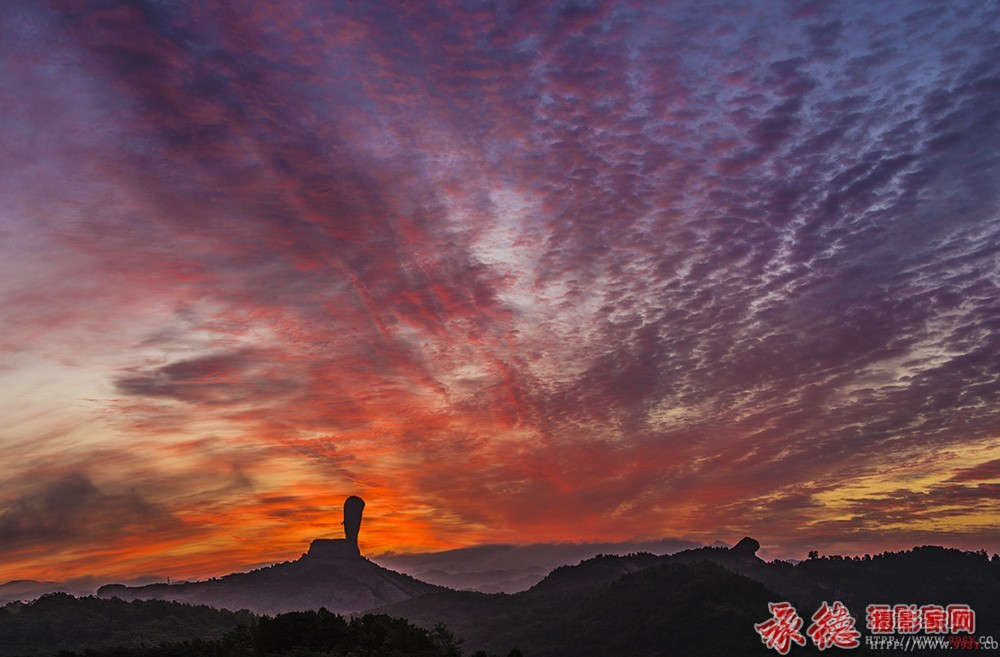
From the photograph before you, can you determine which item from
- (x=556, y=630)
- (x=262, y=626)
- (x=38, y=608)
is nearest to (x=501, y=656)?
(x=556, y=630)

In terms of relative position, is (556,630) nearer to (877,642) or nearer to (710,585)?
(710,585)

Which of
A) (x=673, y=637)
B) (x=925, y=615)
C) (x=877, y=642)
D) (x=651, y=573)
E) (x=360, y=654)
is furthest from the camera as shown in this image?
(x=651, y=573)

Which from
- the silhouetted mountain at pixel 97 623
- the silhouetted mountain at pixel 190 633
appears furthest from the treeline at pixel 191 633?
the silhouetted mountain at pixel 97 623

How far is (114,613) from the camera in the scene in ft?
484

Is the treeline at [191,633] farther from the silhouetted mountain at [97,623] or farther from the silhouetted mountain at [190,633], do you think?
the silhouetted mountain at [97,623]

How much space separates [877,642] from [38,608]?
164 meters

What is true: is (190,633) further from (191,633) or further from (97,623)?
(97,623)

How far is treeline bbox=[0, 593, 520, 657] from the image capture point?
5356cm

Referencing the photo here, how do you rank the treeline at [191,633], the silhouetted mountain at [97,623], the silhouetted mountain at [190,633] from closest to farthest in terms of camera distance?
the treeline at [191,633]
the silhouetted mountain at [190,633]
the silhouetted mountain at [97,623]

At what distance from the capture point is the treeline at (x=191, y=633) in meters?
53.6

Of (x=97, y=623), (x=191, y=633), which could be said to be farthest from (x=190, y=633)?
(x=97, y=623)

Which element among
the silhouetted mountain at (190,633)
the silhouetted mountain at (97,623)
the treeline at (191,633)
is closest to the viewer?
the treeline at (191,633)

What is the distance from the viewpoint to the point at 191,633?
420 ft

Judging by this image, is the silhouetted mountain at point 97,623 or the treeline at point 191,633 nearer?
the treeline at point 191,633
